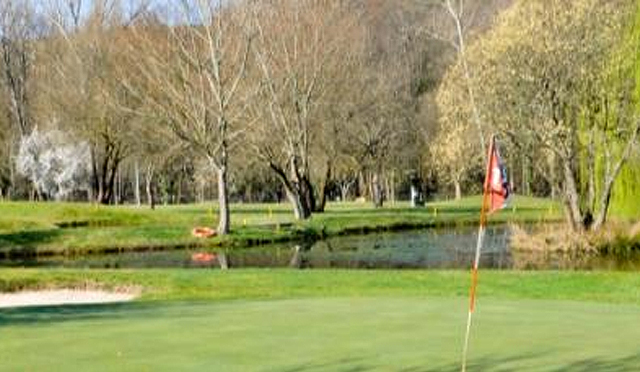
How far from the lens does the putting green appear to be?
975cm

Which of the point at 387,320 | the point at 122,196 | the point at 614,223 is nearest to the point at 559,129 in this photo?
the point at 614,223

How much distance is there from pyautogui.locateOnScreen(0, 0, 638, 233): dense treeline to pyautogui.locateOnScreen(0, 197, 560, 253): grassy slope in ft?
7.80

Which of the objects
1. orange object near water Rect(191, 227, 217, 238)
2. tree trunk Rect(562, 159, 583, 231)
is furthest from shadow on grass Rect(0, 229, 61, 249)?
tree trunk Rect(562, 159, 583, 231)

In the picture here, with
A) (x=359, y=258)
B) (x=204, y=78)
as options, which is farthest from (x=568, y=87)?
(x=204, y=78)

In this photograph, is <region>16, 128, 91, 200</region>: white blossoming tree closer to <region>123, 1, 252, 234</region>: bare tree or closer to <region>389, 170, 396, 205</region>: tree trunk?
<region>123, 1, 252, 234</region>: bare tree

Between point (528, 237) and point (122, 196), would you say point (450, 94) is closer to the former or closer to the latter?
point (528, 237)

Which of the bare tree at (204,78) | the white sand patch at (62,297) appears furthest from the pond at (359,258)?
the white sand patch at (62,297)

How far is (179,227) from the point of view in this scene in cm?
5003

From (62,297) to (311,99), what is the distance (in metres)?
36.3

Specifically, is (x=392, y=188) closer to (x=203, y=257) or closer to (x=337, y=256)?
(x=337, y=256)

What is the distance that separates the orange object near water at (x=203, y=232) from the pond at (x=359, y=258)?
2.67 metres

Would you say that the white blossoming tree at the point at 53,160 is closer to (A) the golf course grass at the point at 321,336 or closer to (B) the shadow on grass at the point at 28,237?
(B) the shadow on grass at the point at 28,237

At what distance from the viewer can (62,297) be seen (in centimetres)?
2473

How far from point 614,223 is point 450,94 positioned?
867 centimetres
